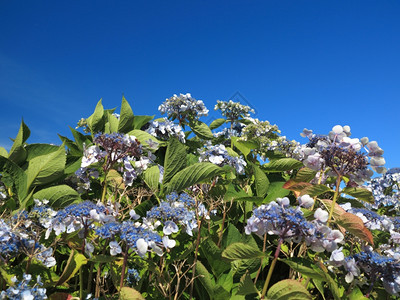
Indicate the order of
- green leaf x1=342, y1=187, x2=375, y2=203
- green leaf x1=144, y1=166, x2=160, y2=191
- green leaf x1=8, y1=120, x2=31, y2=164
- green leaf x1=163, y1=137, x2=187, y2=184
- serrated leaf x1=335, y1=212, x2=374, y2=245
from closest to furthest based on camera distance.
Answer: serrated leaf x1=335, y1=212, x2=374, y2=245 → green leaf x1=342, y1=187, x2=375, y2=203 → green leaf x1=144, y1=166, x2=160, y2=191 → green leaf x1=163, y1=137, x2=187, y2=184 → green leaf x1=8, y1=120, x2=31, y2=164

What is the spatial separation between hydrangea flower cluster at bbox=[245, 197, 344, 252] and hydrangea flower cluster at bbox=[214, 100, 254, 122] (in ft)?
12.4

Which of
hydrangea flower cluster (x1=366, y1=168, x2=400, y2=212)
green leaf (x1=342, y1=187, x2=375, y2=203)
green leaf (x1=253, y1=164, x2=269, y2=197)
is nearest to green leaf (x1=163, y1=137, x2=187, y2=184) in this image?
green leaf (x1=253, y1=164, x2=269, y2=197)

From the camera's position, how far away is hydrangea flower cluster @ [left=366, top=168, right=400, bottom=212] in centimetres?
531

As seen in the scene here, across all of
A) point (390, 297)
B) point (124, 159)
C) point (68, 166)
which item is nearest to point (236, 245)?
point (124, 159)

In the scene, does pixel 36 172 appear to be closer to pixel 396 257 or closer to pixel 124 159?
pixel 124 159

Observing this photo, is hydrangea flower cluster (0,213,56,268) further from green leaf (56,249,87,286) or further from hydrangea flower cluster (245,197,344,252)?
hydrangea flower cluster (245,197,344,252)

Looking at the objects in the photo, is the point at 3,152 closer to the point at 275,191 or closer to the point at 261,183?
the point at 261,183

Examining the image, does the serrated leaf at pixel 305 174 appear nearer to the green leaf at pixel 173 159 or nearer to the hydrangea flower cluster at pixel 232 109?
the green leaf at pixel 173 159

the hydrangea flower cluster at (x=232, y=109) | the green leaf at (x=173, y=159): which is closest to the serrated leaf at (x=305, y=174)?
the green leaf at (x=173, y=159)

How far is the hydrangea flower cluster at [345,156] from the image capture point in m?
2.22

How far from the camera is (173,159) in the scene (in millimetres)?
2785

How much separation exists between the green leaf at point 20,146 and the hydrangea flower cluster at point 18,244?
1.23 meters

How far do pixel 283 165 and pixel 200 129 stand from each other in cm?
160

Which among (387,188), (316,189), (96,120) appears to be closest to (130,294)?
(316,189)
